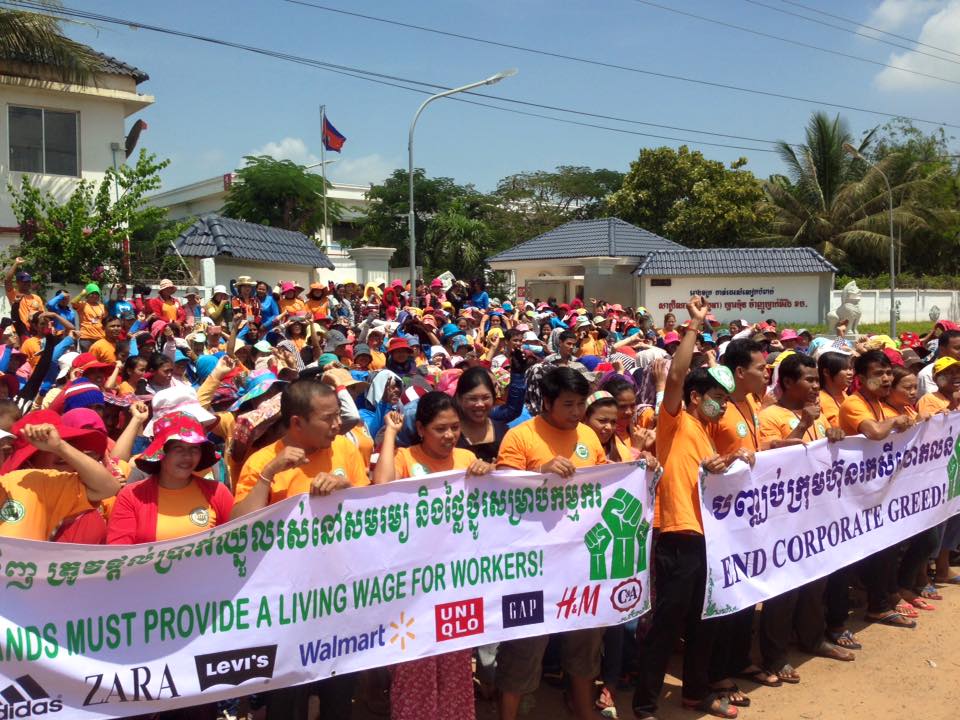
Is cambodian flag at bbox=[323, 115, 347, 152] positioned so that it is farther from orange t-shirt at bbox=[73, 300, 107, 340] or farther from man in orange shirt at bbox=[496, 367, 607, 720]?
man in orange shirt at bbox=[496, 367, 607, 720]

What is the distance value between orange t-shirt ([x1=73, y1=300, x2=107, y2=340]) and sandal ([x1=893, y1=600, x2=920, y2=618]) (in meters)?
8.91

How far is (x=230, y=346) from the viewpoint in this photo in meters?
9.12

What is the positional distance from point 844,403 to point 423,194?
3794cm

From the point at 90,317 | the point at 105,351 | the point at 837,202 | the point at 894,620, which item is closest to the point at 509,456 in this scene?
the point at 894,620

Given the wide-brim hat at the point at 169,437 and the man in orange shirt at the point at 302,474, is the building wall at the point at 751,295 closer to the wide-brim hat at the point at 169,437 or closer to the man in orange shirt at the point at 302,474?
the man in orange shirt at the point at 302,474

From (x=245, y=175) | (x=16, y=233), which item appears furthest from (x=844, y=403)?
(x=245, y=175)

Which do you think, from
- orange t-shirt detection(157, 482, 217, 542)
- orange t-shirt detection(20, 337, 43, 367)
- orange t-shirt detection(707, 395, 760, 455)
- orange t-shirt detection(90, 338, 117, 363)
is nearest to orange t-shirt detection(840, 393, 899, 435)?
orange t-shirt detection(707, 395, 760, 455)

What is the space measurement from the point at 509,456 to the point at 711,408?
3.52ft

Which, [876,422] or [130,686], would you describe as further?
[876,422]

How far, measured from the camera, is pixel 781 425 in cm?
530

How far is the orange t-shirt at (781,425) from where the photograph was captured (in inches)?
207

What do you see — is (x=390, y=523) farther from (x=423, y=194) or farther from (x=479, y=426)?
(x=423, y=194)

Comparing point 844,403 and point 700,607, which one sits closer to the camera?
point 700,607

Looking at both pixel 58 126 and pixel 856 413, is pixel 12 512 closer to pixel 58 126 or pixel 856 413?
pixel 856 413
